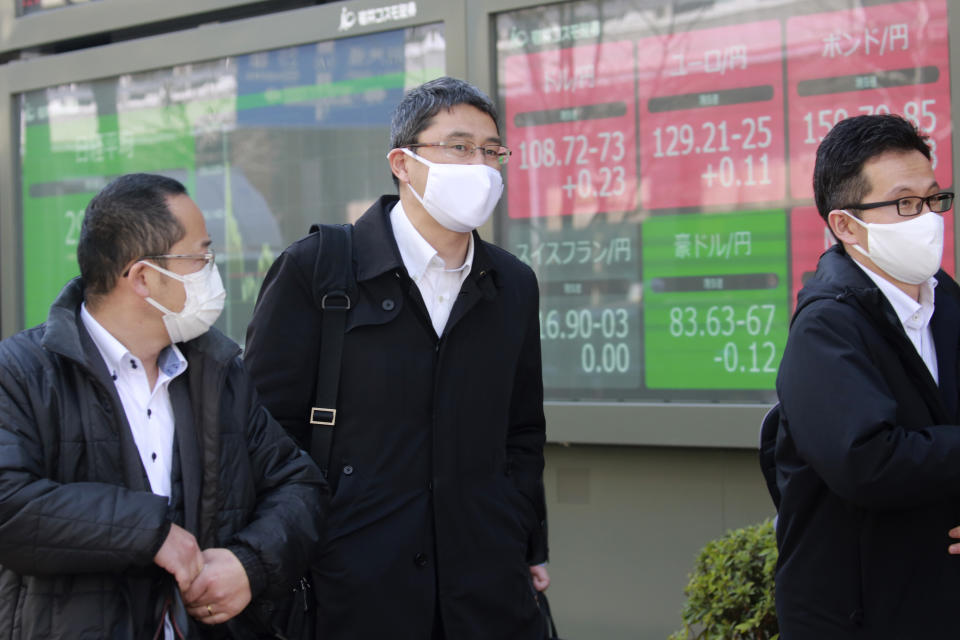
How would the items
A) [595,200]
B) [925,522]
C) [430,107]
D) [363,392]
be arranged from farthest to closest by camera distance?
[595,200]
[430,107]
[363,392]
[925,522]

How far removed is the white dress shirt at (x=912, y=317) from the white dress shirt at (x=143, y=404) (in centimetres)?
163

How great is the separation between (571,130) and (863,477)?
2.63m

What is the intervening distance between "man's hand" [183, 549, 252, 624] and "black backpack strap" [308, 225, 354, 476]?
0.49 m

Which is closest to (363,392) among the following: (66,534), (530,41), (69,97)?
(66,534)

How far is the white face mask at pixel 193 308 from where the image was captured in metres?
2.34

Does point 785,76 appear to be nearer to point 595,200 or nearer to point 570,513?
point 595,200

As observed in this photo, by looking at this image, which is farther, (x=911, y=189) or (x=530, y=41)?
(x=530, y=41)

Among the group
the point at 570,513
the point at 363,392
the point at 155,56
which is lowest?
the point at 570,513

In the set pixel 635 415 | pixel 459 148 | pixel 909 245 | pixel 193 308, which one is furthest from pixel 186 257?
pixel 635 415

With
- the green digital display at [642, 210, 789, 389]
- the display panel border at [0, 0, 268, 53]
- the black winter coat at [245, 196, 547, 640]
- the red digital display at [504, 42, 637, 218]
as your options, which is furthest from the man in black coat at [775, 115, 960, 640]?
the display panel border at [0, 0, 268, 53]

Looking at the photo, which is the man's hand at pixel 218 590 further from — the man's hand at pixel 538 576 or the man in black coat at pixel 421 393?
the man's hand at pixel 538 576

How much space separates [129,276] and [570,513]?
2788mm

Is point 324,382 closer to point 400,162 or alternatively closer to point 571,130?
point 400,162

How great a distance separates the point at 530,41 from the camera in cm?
465
